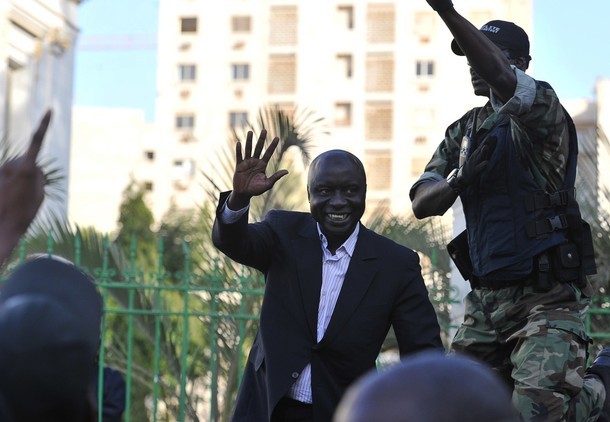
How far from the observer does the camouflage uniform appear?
483cm

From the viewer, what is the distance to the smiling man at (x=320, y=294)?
5.14 m

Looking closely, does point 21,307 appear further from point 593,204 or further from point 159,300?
point 593,204

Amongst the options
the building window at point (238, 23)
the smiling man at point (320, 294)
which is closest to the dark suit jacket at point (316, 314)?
the smiling man at point (320, 294)

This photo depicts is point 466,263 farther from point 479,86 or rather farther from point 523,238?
Result: point 479,86

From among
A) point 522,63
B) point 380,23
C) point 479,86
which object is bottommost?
point 479,86

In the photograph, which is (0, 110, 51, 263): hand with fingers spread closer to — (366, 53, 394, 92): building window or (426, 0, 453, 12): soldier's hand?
(426, 0, 453, 12): soldier's hand

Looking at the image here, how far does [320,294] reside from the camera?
208 inches

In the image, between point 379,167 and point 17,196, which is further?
point 379,167

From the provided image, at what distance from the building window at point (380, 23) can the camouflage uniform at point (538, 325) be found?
7240 centimetres

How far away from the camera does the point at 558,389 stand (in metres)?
4.84

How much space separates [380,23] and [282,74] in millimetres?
6251

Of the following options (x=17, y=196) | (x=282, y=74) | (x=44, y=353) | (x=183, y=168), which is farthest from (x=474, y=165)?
(x=282, y=74)

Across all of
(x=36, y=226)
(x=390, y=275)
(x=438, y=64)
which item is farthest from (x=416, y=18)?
(x=390, y=275)

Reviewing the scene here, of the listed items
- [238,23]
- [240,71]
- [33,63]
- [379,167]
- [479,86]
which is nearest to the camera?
[479,86]
